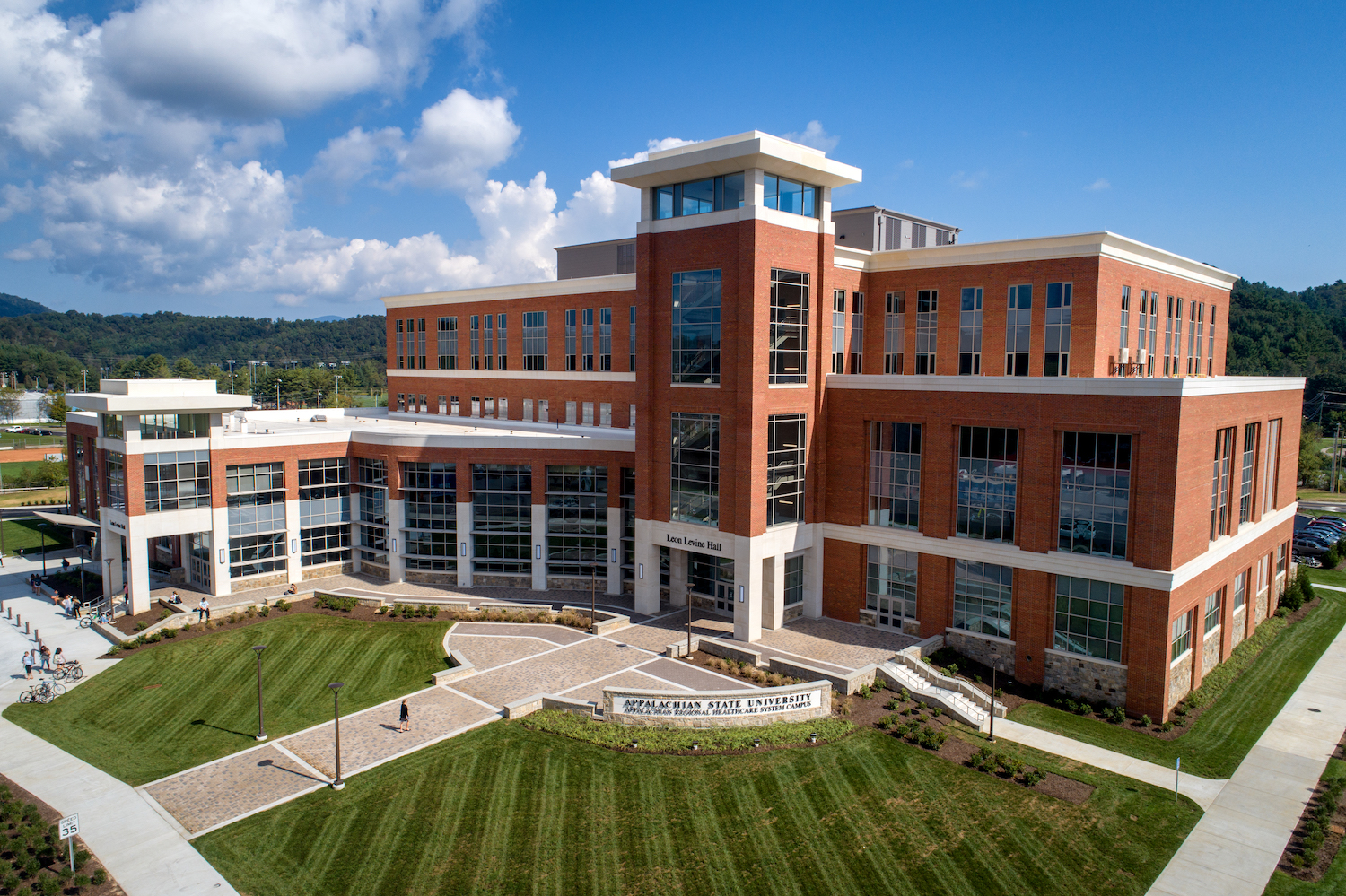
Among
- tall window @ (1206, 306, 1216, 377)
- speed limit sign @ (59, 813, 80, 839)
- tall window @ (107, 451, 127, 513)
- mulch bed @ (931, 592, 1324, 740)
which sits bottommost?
mulch bed @ (931, 592, 1324, 740)

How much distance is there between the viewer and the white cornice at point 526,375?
55.7m

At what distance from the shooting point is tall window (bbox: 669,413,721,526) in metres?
39.2

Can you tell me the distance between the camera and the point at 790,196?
38469 millimetres

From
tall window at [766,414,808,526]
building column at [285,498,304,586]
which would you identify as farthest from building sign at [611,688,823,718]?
building column at [285,498,304,586]

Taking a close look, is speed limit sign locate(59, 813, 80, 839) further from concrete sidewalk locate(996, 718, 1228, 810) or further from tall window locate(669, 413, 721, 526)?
concrete sidewalk locate(996, 718, 1228, 810)

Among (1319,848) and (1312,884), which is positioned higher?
(1319,848)

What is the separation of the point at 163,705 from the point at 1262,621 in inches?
2166

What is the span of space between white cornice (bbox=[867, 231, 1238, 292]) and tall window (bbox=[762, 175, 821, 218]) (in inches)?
202

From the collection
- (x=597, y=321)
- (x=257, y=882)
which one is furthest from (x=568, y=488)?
(x=257, y=882)

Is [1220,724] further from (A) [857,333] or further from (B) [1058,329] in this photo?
(A) [857,333]

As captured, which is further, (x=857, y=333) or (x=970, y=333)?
(x=857, y=333)

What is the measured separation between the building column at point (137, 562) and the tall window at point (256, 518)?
419 cm

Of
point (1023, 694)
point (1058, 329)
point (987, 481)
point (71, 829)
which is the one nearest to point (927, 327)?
point (1058, 329)

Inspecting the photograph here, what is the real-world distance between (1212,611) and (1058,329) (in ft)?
48.2
